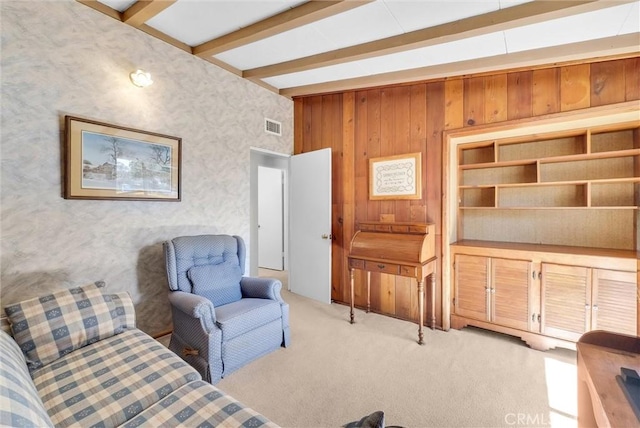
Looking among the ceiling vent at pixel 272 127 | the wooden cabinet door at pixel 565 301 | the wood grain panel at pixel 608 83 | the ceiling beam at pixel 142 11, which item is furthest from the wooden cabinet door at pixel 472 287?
the ceiling beam at pixel 142 11

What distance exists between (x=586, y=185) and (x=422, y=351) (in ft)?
6.87

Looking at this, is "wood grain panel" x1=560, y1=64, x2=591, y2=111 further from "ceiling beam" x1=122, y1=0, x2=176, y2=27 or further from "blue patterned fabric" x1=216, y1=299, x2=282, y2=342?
"ceiling beam" x1=122, y1=0, x2=176, y2=27

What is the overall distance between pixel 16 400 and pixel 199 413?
561 mm

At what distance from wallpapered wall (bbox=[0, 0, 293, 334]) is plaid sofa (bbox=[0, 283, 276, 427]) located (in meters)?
0.53

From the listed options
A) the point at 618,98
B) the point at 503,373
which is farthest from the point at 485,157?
Result: the point at 503,373

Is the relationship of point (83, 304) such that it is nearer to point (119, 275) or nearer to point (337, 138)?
point (119, 275)

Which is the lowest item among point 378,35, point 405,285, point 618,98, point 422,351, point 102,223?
point 422,351

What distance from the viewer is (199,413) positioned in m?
1.11

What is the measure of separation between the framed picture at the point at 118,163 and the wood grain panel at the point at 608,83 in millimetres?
3550

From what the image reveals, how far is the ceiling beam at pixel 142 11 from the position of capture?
2.00 metres

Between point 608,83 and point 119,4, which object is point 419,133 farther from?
point 119,4

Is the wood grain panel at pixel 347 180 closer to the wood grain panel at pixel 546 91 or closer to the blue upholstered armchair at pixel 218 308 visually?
the blue upholstered armchair at pixel 218 308

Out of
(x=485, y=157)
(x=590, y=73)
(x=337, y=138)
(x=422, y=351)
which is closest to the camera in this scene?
(x=590, y=73)

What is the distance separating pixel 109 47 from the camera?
2.25 meters
